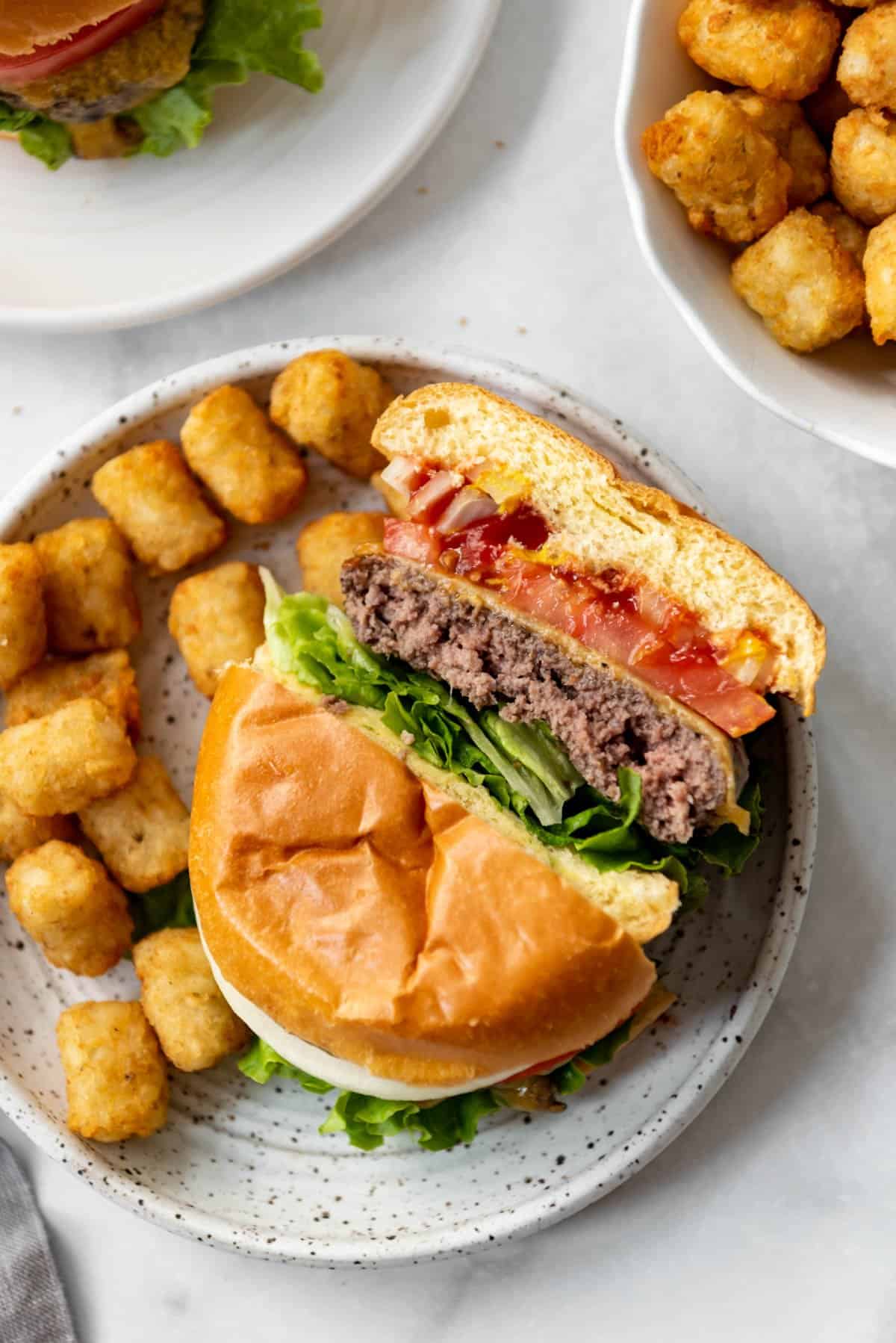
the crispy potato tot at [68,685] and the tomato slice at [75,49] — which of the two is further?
the crispy potato tot at [68,685]

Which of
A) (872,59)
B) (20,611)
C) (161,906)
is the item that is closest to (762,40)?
(872,59)

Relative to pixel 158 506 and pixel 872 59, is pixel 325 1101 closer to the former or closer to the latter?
pixel 158 506

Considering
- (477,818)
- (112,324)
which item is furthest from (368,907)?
(112,324)

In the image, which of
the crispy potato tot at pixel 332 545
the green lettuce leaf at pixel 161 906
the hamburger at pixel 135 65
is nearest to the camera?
the hamburger at pixel 135 65

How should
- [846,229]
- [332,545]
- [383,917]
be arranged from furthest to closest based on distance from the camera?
[332,545] < [846,229] < [383,917]

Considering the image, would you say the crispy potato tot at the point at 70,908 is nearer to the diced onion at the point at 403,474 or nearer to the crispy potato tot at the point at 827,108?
the diced onion at the point at 403,474

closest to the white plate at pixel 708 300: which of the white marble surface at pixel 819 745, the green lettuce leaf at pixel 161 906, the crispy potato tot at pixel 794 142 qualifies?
the crispy potato tot at pixel 794 142
